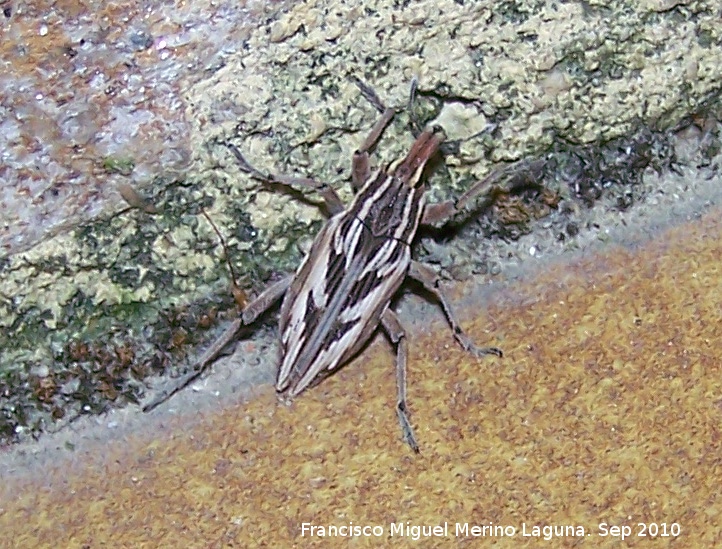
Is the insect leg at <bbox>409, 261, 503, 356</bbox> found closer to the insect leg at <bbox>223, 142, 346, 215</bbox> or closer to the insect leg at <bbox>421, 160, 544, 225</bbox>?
the insect leg at <bbox>421, 160, 544, 225</bbox>

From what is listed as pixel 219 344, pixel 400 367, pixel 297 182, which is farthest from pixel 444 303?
pixel 219 344

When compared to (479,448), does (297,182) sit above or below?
above

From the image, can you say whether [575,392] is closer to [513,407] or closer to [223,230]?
[513,407]

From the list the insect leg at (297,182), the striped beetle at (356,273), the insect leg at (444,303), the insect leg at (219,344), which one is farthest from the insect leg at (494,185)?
the insect leg at (219,344)

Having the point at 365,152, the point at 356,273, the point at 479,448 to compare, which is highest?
the point at 365,152

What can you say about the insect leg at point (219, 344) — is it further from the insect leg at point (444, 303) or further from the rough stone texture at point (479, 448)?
the insect leg at point (444, 303)

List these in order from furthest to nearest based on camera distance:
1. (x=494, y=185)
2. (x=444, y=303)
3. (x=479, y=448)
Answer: (x=494, y=185)
(x=444, y=303)
(x=479, y=448)

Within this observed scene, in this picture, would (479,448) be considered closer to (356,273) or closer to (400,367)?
(400,367)
